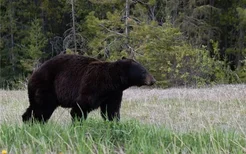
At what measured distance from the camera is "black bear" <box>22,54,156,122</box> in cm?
Result: 702

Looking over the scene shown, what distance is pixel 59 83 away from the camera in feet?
24.1

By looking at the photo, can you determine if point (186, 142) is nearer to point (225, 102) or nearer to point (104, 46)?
point (225, 102)

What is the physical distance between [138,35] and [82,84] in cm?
1646

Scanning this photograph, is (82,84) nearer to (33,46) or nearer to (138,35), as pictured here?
(138,35)

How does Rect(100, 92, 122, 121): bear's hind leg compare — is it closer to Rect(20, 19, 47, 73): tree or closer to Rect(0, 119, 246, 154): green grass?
Rect(0, 119, 246, 154): green grass

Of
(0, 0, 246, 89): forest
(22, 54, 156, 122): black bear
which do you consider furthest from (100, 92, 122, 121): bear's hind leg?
(0, 0, 246, 89): forest

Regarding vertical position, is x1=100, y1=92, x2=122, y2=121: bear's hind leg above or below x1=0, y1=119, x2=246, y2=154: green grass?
below

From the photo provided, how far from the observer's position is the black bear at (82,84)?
7.02 meters

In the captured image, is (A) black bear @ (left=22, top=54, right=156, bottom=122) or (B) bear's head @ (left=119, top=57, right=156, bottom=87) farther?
(B) bear's head @ (left=119, top=57, right=156, bottom=87)

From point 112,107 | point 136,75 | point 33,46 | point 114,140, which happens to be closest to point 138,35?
point 33,46

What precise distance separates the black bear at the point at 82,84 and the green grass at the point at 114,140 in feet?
4.79

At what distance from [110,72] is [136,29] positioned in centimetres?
1665

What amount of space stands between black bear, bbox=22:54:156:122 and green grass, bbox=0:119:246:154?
1461mm

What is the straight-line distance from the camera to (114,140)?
4914mm
